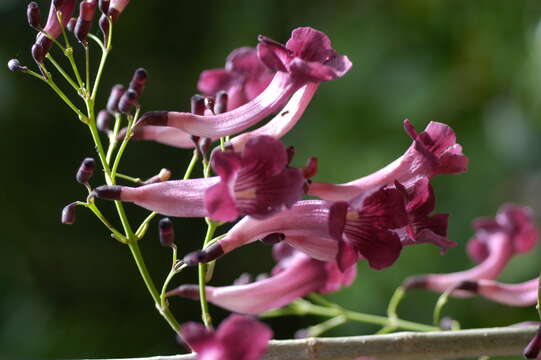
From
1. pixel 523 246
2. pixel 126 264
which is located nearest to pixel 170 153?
pixel 126 264

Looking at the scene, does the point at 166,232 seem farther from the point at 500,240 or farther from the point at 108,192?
the point at 500,240

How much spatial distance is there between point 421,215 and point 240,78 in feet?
0.88

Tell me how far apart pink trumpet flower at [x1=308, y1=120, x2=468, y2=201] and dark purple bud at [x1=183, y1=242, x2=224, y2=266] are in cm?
10

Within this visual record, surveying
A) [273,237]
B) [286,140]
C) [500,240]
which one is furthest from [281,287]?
[286,140]

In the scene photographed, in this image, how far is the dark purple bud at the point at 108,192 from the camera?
59 cm

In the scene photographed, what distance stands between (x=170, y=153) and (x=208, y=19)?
55cm

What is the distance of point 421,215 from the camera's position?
62cm

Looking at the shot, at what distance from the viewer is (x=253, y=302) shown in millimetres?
761

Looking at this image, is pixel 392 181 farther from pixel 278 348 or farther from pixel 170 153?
pixel 170 153

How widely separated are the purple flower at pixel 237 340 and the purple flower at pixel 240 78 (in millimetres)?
373

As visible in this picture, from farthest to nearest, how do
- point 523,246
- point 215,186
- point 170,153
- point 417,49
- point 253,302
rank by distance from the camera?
point 170,153
point 417,49
point 523,246
point 253,302
point 215,186

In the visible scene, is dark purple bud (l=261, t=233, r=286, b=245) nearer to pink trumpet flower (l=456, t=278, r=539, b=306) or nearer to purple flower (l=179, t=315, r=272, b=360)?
purple flower (l=179, t=315, r=272, b=360)

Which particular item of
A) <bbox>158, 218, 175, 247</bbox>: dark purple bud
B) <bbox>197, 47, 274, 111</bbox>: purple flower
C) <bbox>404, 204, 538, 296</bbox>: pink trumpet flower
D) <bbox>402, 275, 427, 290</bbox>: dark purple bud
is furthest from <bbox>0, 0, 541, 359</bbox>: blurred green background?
<bbox>158, 218, 175, 247</bbox>: dark purple bud

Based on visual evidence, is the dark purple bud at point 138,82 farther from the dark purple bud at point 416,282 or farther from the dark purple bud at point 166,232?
the dark purple bud at point 416,282
